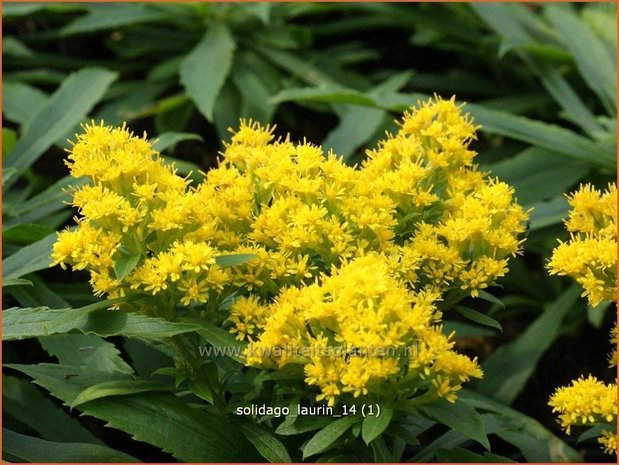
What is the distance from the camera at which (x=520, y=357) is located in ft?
8.95

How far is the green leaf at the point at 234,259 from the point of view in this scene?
1585mm

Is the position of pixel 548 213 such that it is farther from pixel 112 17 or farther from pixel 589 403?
pixel 112 17

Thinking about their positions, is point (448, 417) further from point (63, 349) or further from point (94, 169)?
point (63, 349)

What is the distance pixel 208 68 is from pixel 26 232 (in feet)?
3.72

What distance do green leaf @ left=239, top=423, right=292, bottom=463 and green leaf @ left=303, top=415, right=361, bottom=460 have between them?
4.4 inches

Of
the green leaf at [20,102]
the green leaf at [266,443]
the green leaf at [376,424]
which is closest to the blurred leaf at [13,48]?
the green leaf at [20,102]

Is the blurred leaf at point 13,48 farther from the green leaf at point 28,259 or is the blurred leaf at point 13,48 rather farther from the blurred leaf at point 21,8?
the green leaf at point 28,259

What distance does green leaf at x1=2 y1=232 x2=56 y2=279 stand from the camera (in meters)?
2.06

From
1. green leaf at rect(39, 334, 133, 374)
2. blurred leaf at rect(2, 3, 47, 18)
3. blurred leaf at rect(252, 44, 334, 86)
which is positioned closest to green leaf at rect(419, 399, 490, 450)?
green leaf at rect(39, 334, 133, 374)

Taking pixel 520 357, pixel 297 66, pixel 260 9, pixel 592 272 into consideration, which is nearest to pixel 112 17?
pixel 260 9

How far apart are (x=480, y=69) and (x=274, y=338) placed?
2.75 meters

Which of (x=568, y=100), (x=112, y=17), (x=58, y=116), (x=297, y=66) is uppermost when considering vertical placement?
(x=112, y=17)

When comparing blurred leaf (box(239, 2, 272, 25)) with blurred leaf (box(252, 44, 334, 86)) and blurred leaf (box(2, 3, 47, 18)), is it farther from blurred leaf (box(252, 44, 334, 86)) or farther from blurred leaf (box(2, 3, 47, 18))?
blurred leaf (box(2, 3, 47, 18))

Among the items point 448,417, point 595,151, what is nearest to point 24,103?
point 595,151
